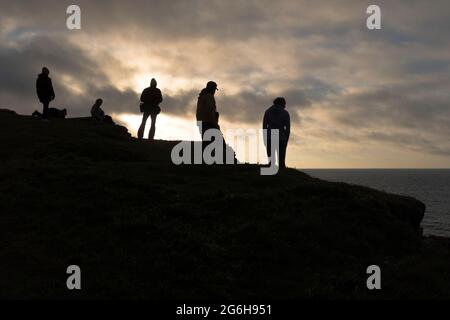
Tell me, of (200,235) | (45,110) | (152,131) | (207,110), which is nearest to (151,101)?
(152,131)

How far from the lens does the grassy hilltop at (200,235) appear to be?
489 inches

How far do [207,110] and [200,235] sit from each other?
10433 mm

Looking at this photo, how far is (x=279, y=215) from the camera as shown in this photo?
1736cm

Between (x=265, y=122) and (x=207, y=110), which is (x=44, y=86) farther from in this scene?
(x=265, y=122)

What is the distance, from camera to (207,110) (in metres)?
24.7

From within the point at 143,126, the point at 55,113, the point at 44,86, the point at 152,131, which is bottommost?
the point at 152,131

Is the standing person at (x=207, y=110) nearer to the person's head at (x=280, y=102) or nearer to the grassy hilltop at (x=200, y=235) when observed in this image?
the grassy hilltop at (x=200, y=235)

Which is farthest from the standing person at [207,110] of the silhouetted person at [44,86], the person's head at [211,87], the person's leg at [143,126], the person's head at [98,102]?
the person's head at [98,102]

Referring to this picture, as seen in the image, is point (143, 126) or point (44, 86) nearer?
point (44, 86)

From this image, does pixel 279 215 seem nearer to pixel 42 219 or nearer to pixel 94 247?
pixel 94 247

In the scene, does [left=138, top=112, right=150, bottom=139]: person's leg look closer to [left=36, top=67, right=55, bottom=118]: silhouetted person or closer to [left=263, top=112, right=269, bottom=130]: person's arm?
[left=36, top=67, right=55, bottom=118]: silhouetted person

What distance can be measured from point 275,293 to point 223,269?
170 cm

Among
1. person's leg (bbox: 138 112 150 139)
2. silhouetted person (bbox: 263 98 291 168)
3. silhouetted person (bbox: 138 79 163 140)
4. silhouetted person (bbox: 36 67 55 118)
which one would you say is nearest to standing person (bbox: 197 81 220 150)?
silhouetted person (bbox: 263 98 291 168)
